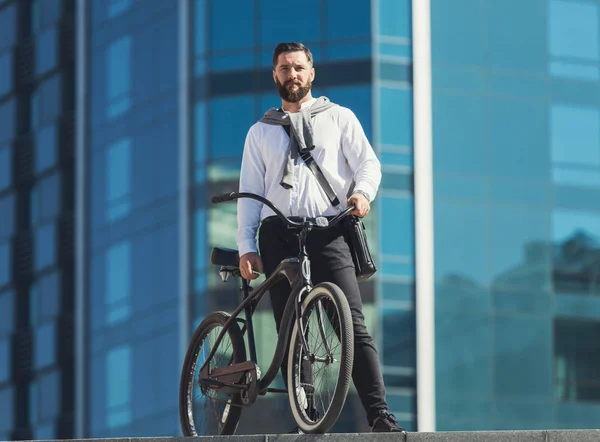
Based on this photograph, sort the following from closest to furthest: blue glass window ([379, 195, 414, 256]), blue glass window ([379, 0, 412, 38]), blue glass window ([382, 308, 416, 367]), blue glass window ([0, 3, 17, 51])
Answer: blue glass window ([382, 308, 416, 367]), blue glass window ([379, 195, 414, 256]), blue glass window ([379, 0, 412, 38]), blue glass window ([0, 3, 17, 51])

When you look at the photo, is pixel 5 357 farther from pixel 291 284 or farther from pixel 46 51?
pixel 291 284

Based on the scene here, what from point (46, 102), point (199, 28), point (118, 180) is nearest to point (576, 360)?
point (199, 28)

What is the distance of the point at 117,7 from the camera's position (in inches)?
1310

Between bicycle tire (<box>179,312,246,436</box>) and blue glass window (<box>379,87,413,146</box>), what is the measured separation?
763 inches

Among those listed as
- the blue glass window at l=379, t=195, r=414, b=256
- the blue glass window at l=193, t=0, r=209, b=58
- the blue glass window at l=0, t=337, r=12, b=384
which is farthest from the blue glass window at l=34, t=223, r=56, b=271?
the blue glass window at l=379, t=195, r=414, b=256

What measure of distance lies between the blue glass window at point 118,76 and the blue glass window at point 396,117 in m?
6.31

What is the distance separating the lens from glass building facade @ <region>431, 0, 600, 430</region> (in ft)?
95.2

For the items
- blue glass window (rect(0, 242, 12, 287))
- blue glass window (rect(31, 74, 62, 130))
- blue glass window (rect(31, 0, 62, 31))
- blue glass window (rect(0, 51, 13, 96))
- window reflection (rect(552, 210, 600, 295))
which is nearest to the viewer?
window reflection (rect(552, 210, 600, 295))

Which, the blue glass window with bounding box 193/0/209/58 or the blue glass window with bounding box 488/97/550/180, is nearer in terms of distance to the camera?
the blue glass window with bounding box 488/97/550/180

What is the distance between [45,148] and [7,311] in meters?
4.21

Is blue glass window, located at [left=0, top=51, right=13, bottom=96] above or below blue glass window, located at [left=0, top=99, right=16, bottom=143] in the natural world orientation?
above

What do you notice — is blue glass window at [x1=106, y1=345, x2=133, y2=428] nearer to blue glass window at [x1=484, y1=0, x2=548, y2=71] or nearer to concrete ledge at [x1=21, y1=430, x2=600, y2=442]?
blue glass window at [x1=484, y1=0, x2=548, y2=71]

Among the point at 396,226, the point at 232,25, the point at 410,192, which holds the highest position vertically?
the point at 232,25

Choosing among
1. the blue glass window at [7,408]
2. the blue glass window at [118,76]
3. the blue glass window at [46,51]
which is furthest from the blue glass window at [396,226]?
the blue glass window at [7,408]
